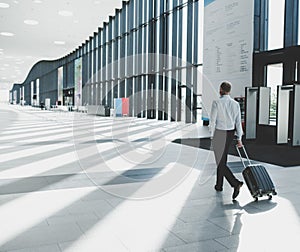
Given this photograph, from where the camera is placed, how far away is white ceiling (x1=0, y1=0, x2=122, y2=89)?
23375 millimetres

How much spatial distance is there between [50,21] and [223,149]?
25.7 m

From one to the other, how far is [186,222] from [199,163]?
3749 millimetres

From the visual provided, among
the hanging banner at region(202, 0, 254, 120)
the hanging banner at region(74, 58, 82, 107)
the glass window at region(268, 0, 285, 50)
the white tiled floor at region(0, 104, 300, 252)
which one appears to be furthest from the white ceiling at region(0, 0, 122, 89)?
the white tiled floor at region(0, 104, 300, 252)

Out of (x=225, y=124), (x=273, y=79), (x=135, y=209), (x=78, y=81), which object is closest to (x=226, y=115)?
(x=225, y=124)

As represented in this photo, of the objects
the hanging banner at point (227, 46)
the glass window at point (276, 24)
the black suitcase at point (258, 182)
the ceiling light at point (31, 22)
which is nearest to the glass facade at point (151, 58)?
the hanging banner at point (227, 46)

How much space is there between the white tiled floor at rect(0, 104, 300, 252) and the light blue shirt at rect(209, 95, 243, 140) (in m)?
0.99

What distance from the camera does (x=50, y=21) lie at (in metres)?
27.8

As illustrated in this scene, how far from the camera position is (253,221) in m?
4.06

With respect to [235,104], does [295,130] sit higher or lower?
lower

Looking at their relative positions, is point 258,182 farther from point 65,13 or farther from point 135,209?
point 65,13

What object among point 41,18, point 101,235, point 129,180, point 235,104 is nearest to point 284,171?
point 235,104

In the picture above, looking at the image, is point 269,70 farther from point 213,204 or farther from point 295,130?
point 213,204

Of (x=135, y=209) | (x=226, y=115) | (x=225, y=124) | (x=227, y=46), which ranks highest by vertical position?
(x=227, y=46)

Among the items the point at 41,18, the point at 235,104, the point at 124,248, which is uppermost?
the point at 41,18
